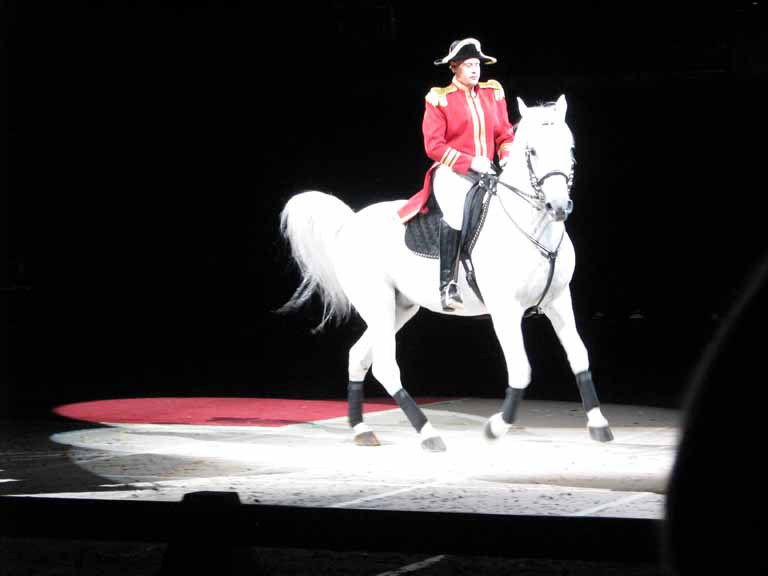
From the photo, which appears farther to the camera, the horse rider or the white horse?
the horse rider

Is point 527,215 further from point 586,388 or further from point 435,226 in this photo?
point 586,388

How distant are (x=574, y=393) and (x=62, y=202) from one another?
6.45 metres

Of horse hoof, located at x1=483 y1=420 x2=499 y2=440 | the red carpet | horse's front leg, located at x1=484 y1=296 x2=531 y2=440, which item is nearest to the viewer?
horse's front leg, located at x1=484 y1=296 x2=531 y2=440

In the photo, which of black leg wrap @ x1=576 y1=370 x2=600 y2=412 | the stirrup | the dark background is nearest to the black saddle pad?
the stirrup

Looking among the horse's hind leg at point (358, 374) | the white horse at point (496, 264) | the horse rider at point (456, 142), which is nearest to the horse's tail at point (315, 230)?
the white horse at point (496, 264)

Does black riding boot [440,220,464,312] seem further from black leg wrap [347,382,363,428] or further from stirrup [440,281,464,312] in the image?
black leg wrap [347,382,363,428]

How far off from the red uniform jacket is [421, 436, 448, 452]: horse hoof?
99 cm

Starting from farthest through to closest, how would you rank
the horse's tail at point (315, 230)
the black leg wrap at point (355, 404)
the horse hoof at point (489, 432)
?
the horse's tail at point (315, 230), the black leg wrap at point (355, 404), the horse hoof at point (489, 432)

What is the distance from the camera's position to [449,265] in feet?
17.3

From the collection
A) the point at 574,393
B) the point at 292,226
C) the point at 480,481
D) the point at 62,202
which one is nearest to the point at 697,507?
the point at 480,481

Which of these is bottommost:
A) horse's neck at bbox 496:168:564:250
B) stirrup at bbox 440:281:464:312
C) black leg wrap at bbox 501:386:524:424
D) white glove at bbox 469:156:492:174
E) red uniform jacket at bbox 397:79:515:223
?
black leg wrap at bbox 501:386:524:424

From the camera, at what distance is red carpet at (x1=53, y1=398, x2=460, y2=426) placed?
6.52 metres

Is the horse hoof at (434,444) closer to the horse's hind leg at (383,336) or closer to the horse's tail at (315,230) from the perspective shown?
the horse's hind leg at (383,336)

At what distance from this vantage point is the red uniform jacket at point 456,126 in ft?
17.9
